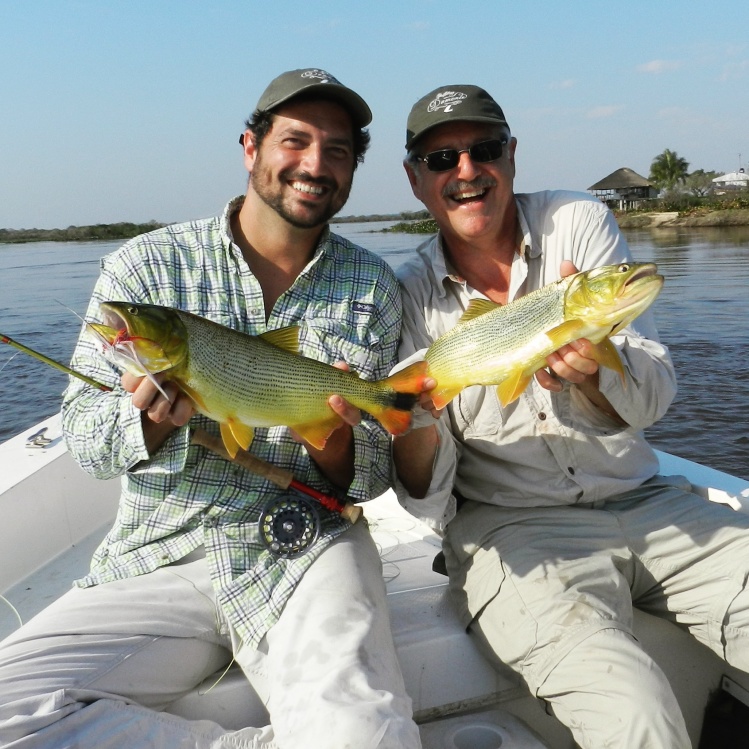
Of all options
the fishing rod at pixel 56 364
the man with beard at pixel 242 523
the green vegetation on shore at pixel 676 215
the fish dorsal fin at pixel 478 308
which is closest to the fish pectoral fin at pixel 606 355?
the fish dorsal fin at pixel 478 308

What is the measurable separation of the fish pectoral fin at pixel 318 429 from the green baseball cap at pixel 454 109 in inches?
63.0

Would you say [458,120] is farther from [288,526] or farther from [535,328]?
[288,526]

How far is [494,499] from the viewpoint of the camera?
11.6ft

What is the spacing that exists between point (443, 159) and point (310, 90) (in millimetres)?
719

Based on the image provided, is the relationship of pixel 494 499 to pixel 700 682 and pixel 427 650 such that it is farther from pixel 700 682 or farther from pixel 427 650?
pixel 700 682

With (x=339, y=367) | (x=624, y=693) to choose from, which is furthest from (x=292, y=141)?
(x=624, y=693)

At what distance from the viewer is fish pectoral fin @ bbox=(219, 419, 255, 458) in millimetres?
2896

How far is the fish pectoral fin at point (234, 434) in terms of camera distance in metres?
2.90

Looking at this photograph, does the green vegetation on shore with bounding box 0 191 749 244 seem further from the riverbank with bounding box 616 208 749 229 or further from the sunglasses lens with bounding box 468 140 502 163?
the sunglasses lens with bounding box 468 140 502 163

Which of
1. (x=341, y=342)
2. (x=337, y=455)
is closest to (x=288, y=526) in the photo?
(x=337, y=455)

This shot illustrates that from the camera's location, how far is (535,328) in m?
2.96

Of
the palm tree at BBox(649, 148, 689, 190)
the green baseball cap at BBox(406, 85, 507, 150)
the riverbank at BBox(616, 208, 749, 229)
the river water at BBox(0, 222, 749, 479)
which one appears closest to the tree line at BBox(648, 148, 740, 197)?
the palm tree at BBox(649, 148, 689, 190)

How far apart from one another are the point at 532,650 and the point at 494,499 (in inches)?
29.8

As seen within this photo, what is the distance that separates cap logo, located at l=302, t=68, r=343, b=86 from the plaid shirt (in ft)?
2.34
